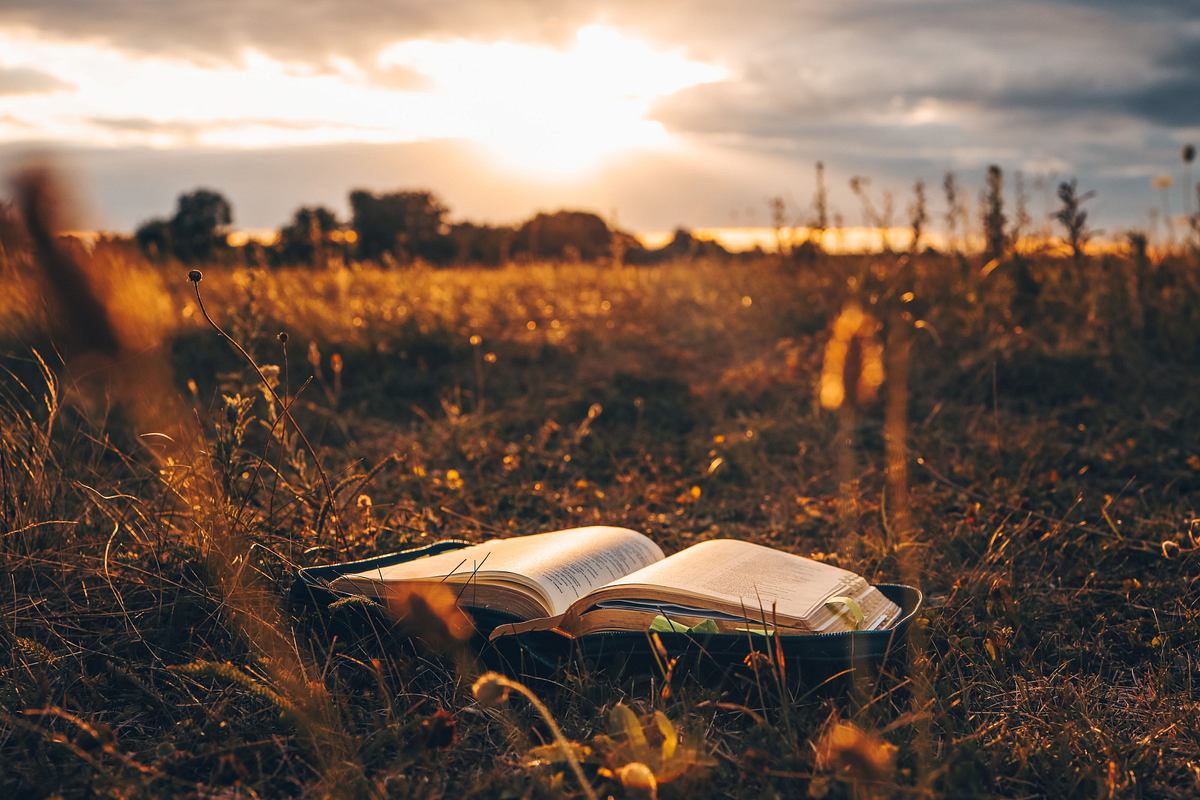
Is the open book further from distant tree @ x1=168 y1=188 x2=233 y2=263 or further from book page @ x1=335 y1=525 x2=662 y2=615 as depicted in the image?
distant tree @ x1=168 y1=188 x2=233 y2=263

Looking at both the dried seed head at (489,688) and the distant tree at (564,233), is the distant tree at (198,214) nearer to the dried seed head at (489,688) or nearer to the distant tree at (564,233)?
the distant tree at (564,233)

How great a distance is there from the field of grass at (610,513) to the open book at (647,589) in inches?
4.7

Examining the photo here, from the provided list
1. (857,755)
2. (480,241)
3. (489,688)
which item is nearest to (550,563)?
(489,688)

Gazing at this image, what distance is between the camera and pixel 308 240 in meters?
8.68

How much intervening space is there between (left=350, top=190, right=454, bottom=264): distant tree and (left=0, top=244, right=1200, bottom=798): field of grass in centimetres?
1057

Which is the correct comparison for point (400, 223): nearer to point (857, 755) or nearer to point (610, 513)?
point (610, 513)

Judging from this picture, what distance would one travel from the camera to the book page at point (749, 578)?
1.68 metres

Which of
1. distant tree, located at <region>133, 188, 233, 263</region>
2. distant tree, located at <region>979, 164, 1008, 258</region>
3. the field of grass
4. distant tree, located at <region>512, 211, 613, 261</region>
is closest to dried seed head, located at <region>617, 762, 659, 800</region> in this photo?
the field of grass

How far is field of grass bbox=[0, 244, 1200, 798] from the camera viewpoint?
58.8 inches

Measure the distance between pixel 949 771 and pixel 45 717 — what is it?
1608mm

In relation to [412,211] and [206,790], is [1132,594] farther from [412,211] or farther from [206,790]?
[412,211]

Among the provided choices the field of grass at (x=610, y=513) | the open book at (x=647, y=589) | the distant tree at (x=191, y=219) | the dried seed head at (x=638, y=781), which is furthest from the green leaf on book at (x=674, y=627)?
the distant tree at (x=191, y=219)

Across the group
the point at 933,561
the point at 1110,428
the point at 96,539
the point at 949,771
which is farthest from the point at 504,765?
the point at 1110,428

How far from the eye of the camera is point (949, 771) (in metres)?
1.43
